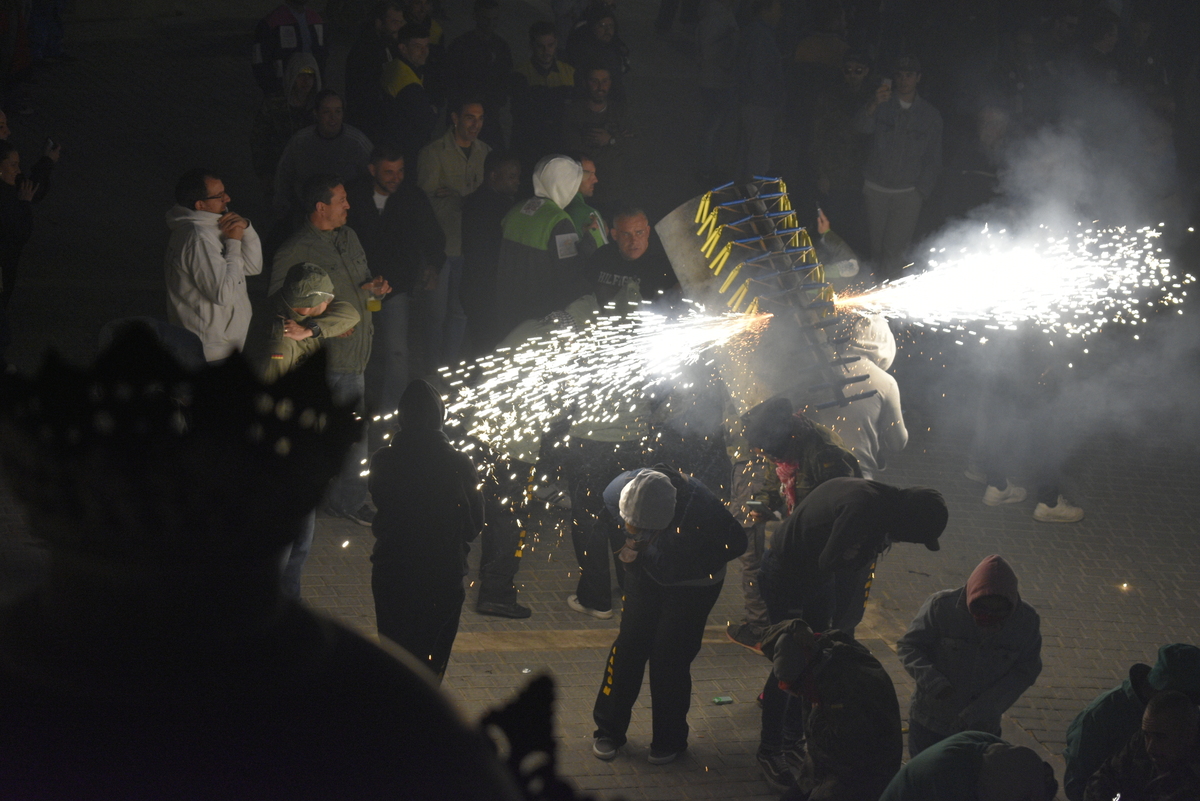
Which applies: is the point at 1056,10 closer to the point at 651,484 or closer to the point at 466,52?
the point at 466,52

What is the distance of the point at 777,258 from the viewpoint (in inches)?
219

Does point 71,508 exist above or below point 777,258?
below

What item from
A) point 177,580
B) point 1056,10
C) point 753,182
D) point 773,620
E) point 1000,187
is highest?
point 1056,10

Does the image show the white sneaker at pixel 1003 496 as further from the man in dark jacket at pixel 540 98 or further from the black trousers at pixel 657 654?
the man in dark jacket at pixel 540 98

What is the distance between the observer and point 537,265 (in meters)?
8.44

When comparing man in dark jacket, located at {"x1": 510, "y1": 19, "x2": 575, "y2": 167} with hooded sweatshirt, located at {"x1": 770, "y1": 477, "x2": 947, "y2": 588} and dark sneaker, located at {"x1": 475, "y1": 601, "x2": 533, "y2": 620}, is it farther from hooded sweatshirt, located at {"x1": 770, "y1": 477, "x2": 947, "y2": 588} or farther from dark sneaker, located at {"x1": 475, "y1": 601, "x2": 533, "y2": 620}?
hooded sweatshirt, located at {"x1": 770, "y1": 477, "x2": 947, "y2": 588}

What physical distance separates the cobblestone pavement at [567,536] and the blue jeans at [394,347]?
1.04 m

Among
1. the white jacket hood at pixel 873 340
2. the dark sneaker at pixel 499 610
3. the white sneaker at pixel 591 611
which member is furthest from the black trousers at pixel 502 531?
the white jacket hood at pixel 873 340

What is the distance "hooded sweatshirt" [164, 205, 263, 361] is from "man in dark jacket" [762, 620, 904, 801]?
4.33 metres

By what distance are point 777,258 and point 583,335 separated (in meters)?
2.29

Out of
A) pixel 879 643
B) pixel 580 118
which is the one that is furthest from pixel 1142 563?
pixel 580 118

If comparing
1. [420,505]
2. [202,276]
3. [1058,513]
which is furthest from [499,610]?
[1058,513]

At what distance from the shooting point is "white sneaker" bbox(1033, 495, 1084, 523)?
1001cm

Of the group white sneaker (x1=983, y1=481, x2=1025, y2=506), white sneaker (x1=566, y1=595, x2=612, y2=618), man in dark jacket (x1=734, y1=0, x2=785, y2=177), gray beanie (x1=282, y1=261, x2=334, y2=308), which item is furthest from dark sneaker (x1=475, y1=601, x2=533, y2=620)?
man in dark jacket (x1=734, y1=0, x2=785, y2=177)
